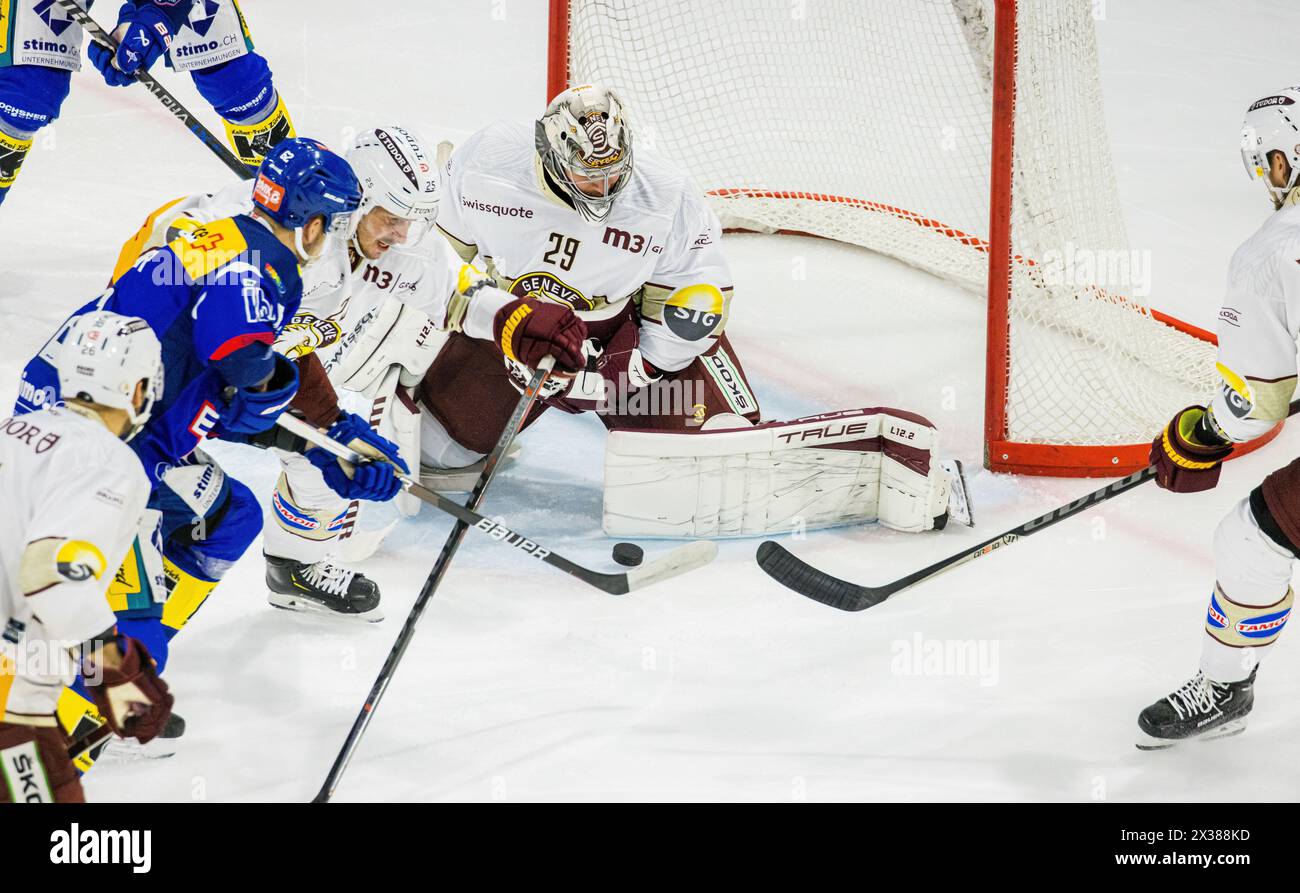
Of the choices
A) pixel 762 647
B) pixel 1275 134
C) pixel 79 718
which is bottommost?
pixel 762 647

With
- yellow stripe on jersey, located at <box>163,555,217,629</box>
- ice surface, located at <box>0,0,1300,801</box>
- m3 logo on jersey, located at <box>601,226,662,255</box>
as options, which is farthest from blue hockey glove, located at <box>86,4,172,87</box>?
yellow stripe on jersey, located at <box>163,555,217,629</box>

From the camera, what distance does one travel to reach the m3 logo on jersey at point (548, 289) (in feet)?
12.0

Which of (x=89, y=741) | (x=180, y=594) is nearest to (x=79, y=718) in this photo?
(x=89, y=741)

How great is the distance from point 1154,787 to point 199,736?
183 cm

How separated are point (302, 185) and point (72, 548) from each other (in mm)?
798

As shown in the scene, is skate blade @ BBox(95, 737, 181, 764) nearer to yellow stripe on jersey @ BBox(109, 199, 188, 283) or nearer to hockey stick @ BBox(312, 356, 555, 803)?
hockey stick @ BBox(312, 356, 555, 803)

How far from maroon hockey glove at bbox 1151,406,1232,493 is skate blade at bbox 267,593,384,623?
65.9 inches

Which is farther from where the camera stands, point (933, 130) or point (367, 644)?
point (933, 130)

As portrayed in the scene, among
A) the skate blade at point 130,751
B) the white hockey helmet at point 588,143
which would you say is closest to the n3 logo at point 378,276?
the white hockey helmet at point 588,143

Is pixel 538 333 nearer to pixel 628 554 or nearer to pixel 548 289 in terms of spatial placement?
pixel 548 289

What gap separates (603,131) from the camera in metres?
3.28

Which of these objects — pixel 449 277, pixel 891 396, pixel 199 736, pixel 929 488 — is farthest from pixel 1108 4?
pixel 199 736

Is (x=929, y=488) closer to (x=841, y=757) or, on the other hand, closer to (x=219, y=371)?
(x=841, y=757)

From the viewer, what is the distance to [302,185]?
8.35 ft
